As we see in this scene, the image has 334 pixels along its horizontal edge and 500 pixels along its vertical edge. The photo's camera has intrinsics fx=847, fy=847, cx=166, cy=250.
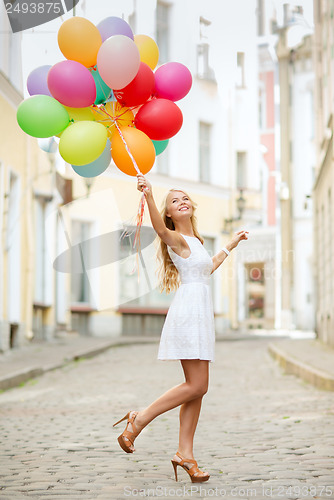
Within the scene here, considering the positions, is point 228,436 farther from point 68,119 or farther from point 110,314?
point 110,314

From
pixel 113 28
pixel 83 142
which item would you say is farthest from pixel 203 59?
pixel 83 142

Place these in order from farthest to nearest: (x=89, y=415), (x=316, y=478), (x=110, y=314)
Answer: (x=110, y=314)
(x=89, y=415)
(x=316, y=478)

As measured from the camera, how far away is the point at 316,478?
4707 millimetres

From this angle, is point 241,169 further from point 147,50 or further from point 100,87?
point 100,87

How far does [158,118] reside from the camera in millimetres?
5035

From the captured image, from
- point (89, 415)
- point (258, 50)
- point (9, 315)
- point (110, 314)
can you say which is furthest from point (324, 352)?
point (258, 50)

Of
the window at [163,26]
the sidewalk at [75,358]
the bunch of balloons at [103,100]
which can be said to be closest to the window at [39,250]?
the sidewalk at [75,358]

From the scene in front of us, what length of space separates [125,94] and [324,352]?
36.7 feet

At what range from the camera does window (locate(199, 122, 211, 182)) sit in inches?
1075

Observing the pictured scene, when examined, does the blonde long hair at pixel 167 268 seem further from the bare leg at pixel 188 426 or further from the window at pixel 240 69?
the window at pixel 240 69

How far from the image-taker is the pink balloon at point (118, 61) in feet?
15.9

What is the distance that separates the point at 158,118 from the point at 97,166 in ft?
1.65

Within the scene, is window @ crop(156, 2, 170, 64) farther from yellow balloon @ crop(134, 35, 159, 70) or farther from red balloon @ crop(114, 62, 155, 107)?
red balloon @ crop(114, 62, 155, 107)

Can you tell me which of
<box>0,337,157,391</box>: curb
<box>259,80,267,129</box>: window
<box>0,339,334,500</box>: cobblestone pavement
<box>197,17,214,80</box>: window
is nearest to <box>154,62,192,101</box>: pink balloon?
<box>0,339,334,500</box>: cobblestone pavement
